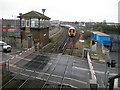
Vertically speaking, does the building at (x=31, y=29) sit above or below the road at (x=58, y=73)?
above

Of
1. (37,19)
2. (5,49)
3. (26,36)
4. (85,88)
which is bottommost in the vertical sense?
(85,88)

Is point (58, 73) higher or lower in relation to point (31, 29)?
lower

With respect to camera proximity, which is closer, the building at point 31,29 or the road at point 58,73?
the road at point 58,73

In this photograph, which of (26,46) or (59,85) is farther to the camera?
(26,46)

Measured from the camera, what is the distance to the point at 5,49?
17922mm

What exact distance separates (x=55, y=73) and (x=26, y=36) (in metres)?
10.6

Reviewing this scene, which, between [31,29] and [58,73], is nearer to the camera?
[58,73]

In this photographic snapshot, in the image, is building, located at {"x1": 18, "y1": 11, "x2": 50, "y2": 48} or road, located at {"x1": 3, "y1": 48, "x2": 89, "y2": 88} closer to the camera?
road, located at {"x1": 3, "y1": 48, "x2": 89, "y2": 88}

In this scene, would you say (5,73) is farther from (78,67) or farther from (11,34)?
(11,34)

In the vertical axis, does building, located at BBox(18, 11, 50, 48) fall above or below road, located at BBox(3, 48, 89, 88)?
above

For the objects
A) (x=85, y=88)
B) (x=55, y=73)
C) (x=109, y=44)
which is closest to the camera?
(x=85, y=88)

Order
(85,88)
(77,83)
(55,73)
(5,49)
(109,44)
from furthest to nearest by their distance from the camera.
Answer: (109,44)
(5,49)
(55,73)
(77,83)
(85,88)

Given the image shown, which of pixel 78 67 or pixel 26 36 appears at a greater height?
pixel 26 36

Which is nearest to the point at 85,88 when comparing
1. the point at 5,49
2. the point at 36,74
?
the point at 36,74
